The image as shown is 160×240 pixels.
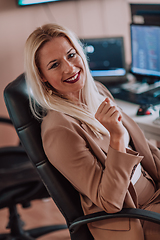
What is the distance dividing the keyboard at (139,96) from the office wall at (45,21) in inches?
31.9

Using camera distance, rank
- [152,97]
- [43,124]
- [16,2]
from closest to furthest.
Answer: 1. [43,124]
2. [152,97]
3. [16,2]

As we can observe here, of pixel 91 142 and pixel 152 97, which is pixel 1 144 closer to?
pixel 152 97

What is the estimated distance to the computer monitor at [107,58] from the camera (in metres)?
2.17

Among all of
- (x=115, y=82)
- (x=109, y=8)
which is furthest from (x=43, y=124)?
(x=109, y=8)

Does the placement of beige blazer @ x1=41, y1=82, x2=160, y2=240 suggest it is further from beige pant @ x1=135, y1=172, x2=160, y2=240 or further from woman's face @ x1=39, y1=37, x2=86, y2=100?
woman's face @ x1=39, y1=37, x2=86, y2=100

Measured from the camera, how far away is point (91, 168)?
1130 millimetres

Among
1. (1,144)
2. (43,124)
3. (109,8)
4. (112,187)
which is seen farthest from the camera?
(109,8)

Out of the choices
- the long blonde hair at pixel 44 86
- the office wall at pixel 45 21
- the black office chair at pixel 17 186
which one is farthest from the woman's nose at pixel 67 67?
the office wall at pixel 45 21

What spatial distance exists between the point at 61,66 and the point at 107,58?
985mm

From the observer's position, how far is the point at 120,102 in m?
2.01

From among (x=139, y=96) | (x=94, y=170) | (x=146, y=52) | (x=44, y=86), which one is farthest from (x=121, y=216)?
(x=146, y=52)

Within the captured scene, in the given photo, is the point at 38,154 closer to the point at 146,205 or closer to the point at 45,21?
the point at 146,205

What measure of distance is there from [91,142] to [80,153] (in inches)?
3.3

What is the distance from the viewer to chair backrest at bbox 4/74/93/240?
3.94ft
